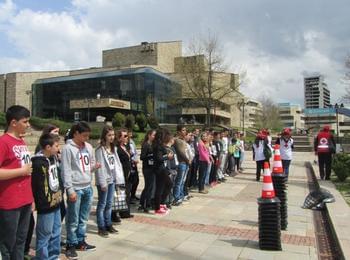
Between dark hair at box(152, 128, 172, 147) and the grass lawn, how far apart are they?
4650mm

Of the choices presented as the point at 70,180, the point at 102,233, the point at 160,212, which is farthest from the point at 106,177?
the point at 160,212

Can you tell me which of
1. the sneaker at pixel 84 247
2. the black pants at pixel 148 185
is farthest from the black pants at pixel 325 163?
the sneaker at pixel 84 247

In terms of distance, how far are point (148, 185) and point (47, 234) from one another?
13.3ft

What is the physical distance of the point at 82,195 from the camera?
19.2 ft

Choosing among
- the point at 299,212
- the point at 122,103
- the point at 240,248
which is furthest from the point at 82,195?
the point at 122,103

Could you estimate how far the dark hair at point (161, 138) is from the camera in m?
8.50

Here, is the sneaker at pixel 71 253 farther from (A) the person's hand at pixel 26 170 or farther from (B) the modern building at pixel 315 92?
(B) the modern building at pixel 315 92

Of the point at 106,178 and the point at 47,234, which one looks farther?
the point at 106,178

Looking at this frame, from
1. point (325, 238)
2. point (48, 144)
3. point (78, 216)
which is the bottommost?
point (325, 238)

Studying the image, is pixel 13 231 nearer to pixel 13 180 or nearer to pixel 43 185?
pixel 13 180

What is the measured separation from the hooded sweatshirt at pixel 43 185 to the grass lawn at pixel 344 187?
753 cm

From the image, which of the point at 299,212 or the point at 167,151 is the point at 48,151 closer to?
the point at 167,151

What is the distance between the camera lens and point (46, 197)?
464 centimetres

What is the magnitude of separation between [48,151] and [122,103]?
6204cm
